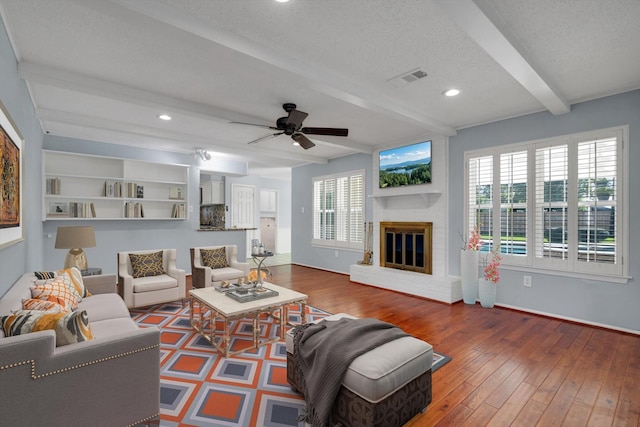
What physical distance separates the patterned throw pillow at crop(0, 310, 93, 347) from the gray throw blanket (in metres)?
1.29

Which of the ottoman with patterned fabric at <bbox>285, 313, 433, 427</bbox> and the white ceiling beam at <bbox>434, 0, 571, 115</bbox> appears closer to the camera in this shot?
the ottoman with patterned fabric at <bbox>285, 313, 433, 427</bbox>

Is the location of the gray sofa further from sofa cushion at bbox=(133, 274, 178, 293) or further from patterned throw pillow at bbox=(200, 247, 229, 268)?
patterned throw pillow at bbox=(200, 247, 229, 268)

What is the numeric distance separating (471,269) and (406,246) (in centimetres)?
121

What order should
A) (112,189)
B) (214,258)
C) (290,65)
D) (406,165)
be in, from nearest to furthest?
1. (290,65)
2. (214,258)
3. (406,165)
4. (112,189)

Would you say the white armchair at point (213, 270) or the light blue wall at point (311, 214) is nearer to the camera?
Answer: the white armchair at point (213, 270)

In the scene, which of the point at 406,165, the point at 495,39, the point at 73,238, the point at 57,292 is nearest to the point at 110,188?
the point at 73,238

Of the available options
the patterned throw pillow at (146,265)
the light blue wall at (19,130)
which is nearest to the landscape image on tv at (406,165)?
the patterned throw pillow at (146,265)

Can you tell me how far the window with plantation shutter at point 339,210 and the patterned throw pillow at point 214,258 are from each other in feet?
9.06

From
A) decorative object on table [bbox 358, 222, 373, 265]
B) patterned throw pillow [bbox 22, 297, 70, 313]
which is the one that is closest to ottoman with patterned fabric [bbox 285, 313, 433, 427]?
patterned throw pillow [bbox 22, 297, 70, 313]

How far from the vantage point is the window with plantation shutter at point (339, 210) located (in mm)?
6551

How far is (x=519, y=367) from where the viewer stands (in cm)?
267

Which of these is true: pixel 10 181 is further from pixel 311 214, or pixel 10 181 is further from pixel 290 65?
pixel 311 214

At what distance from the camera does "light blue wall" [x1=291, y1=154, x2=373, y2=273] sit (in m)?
6.50

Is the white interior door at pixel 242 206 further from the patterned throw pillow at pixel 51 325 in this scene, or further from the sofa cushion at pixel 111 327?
the patterned throw pillow at pixel 51 325
